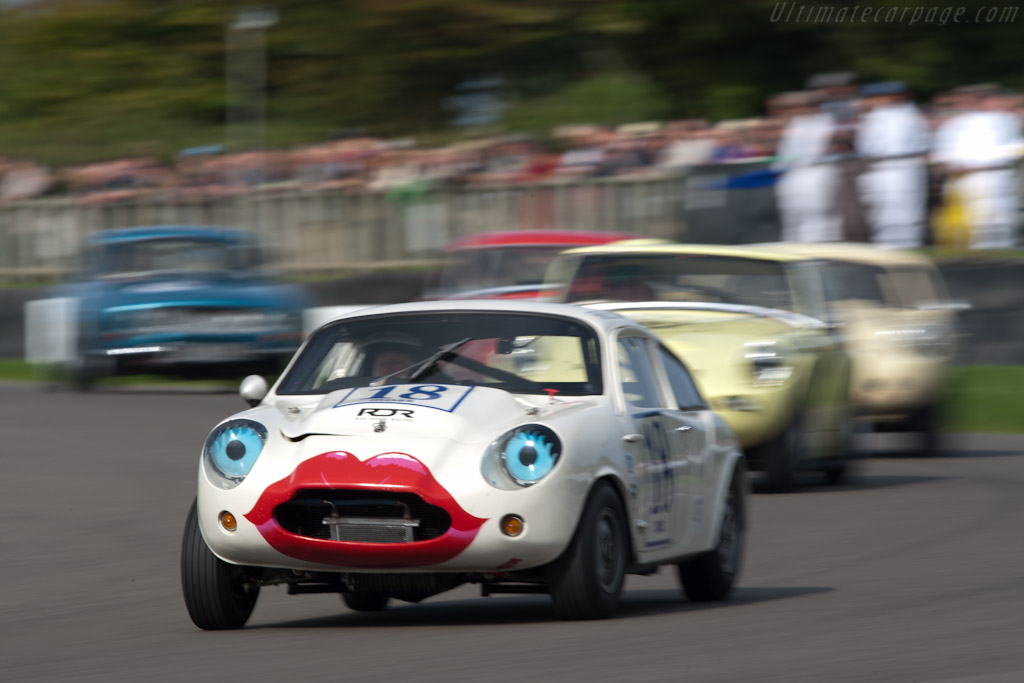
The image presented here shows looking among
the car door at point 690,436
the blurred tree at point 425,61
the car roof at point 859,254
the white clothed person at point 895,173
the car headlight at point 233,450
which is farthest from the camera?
the blurred tree at point 425,61

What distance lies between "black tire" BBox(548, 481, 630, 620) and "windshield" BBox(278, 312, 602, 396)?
1.76ft

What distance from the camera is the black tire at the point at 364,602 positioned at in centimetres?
738

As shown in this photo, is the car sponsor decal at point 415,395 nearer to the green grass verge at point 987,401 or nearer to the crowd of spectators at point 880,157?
the green grass verge at point 987,401

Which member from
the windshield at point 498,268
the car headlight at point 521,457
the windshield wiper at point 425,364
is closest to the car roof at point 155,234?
the windshield at point 498,268

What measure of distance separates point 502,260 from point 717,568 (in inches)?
347

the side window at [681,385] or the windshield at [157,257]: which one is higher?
the side window at [681,385]

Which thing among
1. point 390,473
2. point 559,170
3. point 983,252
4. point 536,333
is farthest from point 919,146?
point 390,473

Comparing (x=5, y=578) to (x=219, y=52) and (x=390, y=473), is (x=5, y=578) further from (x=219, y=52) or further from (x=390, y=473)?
(x=219, y=52)

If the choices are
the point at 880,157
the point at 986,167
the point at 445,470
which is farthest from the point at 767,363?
the point at 986,167

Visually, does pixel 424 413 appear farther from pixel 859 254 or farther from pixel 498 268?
pixel 498 268

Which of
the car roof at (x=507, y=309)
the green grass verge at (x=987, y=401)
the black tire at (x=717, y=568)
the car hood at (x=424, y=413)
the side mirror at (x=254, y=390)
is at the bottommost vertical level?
the green grass verge at (x=987, y=401)

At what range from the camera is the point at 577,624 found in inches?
260

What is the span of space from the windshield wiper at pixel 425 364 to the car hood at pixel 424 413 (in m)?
0.19

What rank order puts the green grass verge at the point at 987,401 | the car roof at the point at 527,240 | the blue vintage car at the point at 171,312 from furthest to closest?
the blue vintage car at the point at 171,312
the car roof at the point at 527,240
the green grass verge at the point at 987,401
